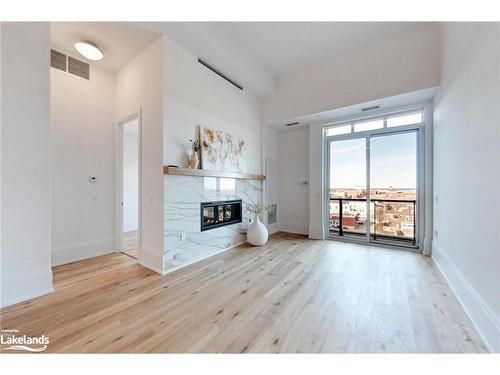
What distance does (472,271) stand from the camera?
5.91ft

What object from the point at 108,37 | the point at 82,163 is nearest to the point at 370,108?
the point at 108,37

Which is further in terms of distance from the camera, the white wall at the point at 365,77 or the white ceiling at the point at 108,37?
the white wall at the point at 365,77

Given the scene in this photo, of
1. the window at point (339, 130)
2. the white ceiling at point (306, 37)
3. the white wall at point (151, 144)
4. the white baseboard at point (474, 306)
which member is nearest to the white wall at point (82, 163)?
the white wall at point (151, 144)

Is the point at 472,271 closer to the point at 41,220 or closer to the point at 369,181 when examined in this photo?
the point at 369,181

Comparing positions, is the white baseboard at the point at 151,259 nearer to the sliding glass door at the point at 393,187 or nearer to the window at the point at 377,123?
the sliding glass door at the point at 393,187

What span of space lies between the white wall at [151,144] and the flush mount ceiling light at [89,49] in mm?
465

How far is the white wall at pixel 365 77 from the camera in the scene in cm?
313

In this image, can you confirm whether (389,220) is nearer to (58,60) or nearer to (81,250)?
(81,250)

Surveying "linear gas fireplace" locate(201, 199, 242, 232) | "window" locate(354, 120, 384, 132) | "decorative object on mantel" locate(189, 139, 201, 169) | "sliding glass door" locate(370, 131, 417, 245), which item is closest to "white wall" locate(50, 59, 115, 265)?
"decorative object on mantel" locate(189, 139, 201, 169)

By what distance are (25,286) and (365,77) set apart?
5.60 meters

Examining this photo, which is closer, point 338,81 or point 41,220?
point 41,220

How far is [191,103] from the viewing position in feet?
10.2
